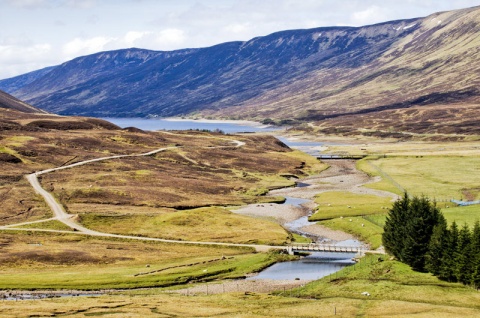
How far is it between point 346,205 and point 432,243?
67.1 meters

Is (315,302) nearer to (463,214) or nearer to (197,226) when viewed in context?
(463,214)

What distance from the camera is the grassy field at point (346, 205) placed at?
5846 inches

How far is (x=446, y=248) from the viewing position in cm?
8912

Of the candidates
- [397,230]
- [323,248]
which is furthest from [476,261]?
[323,248]

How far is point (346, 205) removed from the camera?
15888 cm

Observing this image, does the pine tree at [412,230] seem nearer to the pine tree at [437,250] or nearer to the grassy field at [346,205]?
the pine tree at [437,250]

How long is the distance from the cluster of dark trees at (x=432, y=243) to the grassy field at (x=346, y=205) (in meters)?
43.1

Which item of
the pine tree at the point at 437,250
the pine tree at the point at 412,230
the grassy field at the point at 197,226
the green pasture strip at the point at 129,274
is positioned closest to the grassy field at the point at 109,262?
the green pasture strip at the point at 129,274

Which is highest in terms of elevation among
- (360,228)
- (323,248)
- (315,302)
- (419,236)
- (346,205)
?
(346,205)

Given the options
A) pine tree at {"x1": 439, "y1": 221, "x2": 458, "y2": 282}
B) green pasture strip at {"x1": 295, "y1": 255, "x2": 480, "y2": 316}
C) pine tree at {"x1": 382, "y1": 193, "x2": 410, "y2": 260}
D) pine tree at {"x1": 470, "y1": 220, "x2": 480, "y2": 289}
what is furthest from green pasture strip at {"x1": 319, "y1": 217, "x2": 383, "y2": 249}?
pine tree at {"x1": 470, "y1": 220, "x2": 480, "y2": 289}

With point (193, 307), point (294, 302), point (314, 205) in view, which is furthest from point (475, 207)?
point (193, 307)

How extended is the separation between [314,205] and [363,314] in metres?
92.5

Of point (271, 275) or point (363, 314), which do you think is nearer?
point (363, 314)

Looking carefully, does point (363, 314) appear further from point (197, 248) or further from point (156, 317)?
point (197, 248)
